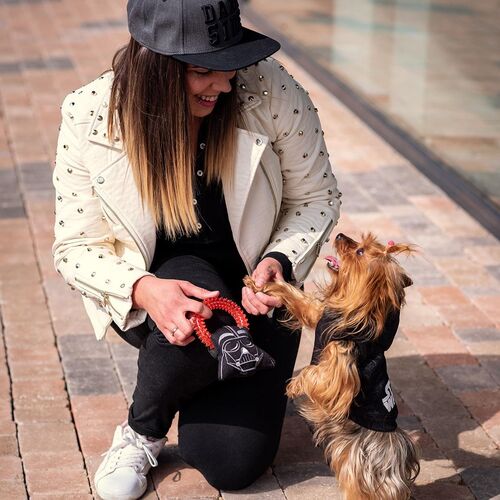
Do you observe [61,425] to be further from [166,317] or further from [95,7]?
[95,7]

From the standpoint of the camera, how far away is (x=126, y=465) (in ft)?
11.5

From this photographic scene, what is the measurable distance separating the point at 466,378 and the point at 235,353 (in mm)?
1403

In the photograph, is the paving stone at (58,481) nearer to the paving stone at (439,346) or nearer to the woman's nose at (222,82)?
the woman's nose at (222,82)

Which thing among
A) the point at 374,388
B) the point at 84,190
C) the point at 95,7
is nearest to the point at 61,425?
the point at 84,190

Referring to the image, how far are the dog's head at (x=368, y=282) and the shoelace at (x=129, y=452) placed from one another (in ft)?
2.97

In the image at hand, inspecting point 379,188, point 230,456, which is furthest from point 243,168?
point 379,188

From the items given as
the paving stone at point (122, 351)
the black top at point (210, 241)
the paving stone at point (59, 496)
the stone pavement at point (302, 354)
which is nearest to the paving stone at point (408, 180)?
the stone pavement at point (302, 354)

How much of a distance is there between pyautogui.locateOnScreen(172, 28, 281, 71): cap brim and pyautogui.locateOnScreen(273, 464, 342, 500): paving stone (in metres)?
1.38

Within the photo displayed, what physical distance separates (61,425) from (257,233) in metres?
1.05

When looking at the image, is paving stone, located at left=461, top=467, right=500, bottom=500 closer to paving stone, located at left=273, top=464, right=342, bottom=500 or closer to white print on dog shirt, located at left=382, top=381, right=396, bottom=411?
paving stone, located at left=273, top=464, right=342, bottom=500

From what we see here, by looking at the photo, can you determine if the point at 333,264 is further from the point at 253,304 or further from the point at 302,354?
the point at 302,354

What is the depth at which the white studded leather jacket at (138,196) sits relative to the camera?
11.3ft

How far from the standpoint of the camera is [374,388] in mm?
3168

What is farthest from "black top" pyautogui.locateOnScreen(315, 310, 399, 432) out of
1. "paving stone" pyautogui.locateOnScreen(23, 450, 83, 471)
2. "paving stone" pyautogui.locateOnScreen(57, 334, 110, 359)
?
"paving stone" pyautogui.locateOnScreen(57, 334, 110, 359)
